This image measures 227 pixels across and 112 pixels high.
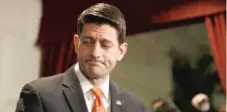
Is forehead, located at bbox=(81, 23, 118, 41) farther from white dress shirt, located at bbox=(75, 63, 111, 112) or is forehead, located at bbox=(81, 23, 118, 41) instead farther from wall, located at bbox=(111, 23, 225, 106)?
wall, located at bbox=(111, 23, 225, 106)

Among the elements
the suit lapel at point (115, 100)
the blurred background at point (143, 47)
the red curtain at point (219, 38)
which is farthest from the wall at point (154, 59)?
the suit lapel at point (115, 100)

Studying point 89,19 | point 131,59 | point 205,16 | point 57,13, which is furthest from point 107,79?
point 131,59

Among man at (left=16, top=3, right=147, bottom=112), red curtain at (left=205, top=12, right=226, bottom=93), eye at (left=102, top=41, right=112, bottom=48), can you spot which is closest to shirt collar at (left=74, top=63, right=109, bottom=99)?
man at (left=16, top=3, right=147, bottom=112)

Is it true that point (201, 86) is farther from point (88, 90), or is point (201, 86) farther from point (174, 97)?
point (88, 90)

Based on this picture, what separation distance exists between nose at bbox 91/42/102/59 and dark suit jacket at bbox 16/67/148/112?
4.1 inches

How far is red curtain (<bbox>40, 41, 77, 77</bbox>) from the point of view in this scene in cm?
253

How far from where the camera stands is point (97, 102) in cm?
114

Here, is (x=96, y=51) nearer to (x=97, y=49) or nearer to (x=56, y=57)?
(x=97, y=49)

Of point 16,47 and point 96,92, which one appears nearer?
point 96,92

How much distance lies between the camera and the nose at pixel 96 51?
1133 millimetres

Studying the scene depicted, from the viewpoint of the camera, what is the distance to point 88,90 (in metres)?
1.17

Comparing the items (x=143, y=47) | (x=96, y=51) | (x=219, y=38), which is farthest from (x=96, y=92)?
(x=143, y=47)

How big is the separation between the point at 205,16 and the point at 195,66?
60 cm

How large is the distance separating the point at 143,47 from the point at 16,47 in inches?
37.1
